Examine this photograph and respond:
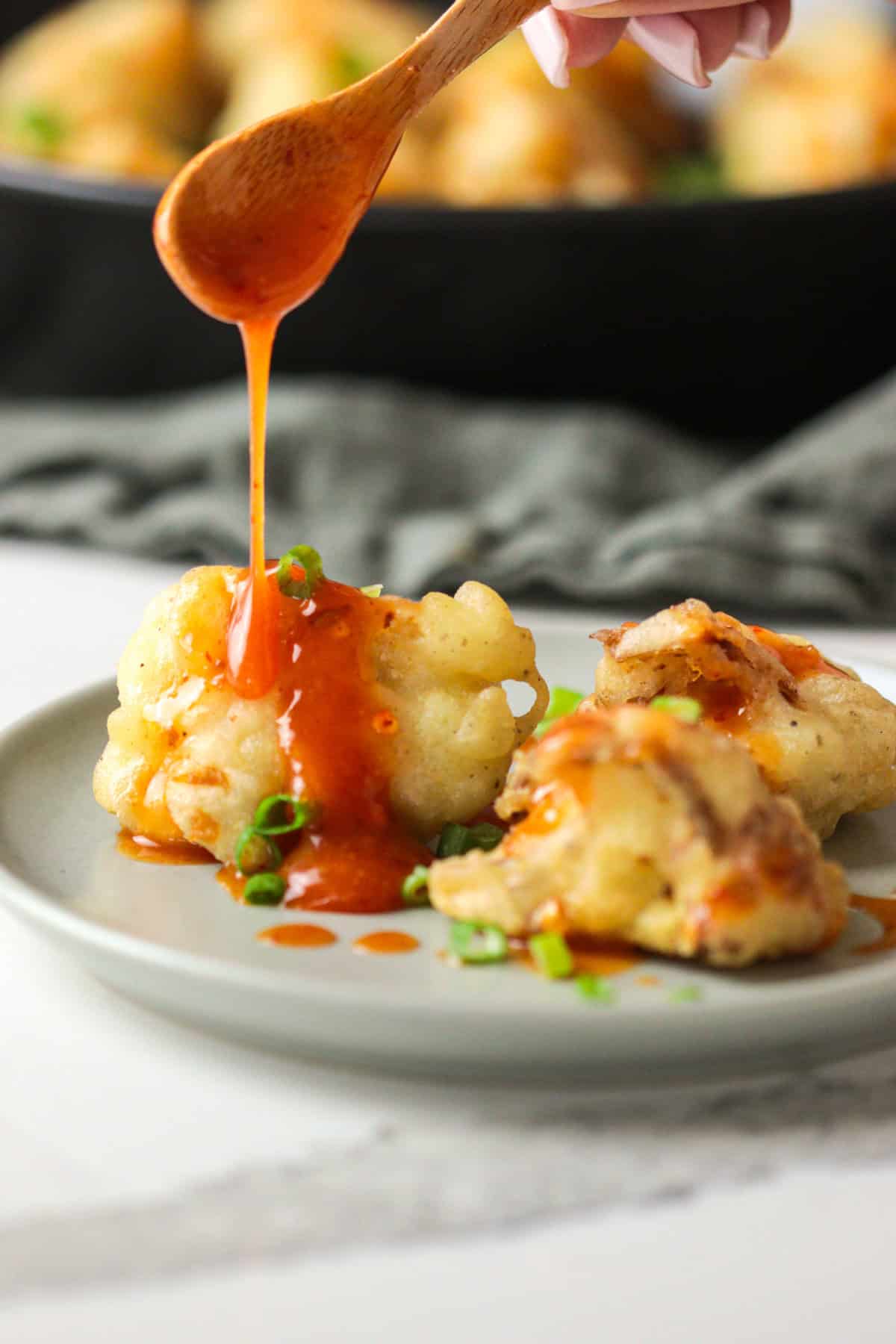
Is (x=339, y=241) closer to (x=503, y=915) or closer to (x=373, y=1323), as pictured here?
(x=503, y=915)

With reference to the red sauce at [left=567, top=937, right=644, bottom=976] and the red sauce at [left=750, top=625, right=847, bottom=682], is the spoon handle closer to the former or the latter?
the red sauce at [left=750, top=625, right=847, bottom=682]

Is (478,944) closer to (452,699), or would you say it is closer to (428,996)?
(428,996)

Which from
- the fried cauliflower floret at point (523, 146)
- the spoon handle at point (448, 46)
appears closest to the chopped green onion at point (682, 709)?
the spoon handle at point (448, 46)

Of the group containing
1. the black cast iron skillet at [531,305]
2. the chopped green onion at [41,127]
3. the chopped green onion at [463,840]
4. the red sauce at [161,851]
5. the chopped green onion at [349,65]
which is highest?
the chopped green onion at [349,65]

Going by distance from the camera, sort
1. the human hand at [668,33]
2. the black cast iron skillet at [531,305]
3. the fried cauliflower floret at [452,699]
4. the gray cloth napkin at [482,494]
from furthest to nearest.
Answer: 1. the black cast iron skillet at [531,305]
2. the gray cloth napkin at [482,494]
3. the human hand at [668,33]
4. the fried cauliflower floret at [452,699]

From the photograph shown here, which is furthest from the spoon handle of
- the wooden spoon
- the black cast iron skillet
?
the black cast iron skillet

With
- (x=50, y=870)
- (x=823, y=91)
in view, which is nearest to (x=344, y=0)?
(x=823, y=91)

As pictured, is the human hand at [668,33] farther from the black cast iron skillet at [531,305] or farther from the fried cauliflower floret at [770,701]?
the black cast iron skillet at [531,305]
